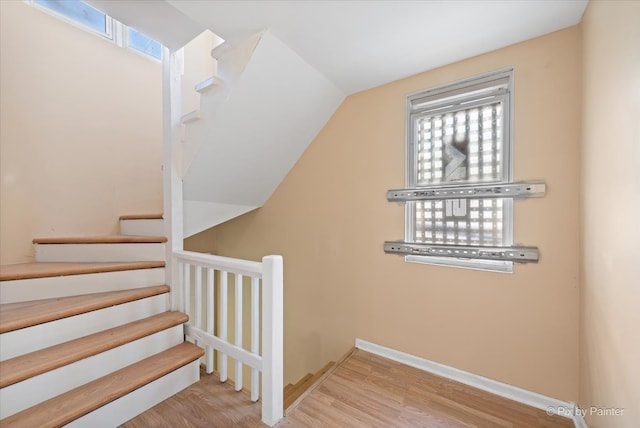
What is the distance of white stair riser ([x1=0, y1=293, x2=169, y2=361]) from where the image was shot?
3.85 ft

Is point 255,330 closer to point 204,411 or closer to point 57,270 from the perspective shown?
point 204,411

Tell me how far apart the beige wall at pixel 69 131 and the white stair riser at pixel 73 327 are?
1.11 meters

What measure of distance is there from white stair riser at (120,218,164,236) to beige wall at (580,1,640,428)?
2.65m

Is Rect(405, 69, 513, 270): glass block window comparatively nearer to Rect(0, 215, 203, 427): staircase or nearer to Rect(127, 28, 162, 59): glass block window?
Rect(0, 215, 203, 427): staircase

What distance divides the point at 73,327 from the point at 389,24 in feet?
7.75

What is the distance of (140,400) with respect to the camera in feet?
4.39

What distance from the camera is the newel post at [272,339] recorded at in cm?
→ 129

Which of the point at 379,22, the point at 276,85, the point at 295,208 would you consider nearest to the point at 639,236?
the point at 379,22

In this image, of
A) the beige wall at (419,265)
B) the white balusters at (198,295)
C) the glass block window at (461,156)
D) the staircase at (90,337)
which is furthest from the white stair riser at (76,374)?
the glass block window at (461,156)

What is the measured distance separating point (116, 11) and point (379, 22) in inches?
61.8

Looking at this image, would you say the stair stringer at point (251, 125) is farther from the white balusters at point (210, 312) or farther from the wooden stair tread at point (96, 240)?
the white balusters at point (210, 312)

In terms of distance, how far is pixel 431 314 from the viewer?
1.72 meters

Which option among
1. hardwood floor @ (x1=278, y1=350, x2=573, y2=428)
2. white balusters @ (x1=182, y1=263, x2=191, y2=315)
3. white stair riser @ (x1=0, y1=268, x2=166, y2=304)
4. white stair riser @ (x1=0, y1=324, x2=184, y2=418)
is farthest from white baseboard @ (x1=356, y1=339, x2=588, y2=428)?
white stair riser @ (x1=0, y1=268, x2=166, y2=304)

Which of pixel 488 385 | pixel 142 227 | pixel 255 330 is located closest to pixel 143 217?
pixel 142 227
